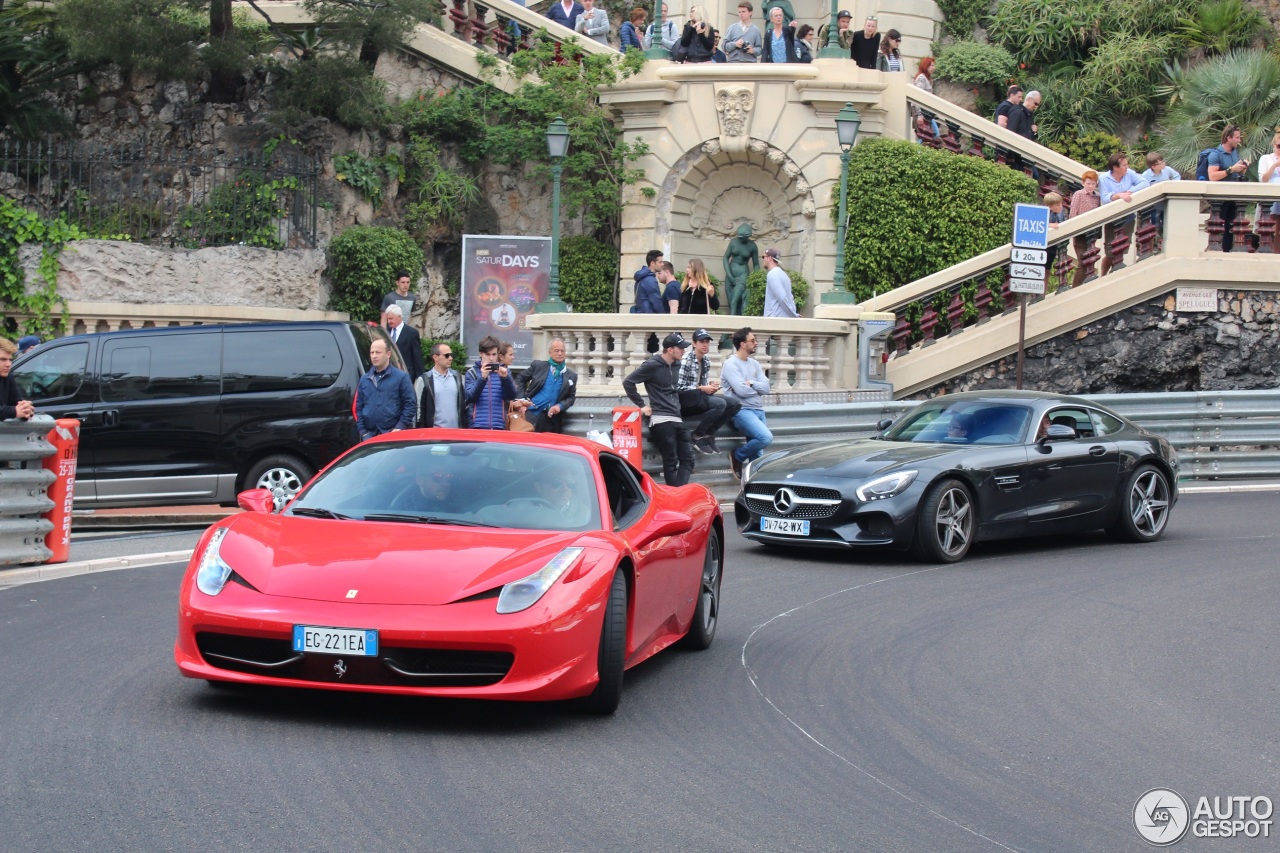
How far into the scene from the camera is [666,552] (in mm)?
8312

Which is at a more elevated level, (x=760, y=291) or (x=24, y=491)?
(x=760, y=291)

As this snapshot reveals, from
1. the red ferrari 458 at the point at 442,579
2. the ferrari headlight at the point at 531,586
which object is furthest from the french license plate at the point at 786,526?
the ferrari headlight at the point at 531,586

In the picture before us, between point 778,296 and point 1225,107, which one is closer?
point 778,296

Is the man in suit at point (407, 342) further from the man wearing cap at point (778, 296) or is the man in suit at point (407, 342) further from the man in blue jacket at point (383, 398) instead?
the man wearing cap at point (778, 296)

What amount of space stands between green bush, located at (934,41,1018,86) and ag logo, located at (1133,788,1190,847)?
27.9 meters

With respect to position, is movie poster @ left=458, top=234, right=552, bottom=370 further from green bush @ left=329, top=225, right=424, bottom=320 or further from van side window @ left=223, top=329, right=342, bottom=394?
van side window @ left=223, top=329, right=342, bottom=394

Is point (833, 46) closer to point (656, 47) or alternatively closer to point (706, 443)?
point (656, 47)

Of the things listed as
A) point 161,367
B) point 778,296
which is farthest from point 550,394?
point 778,296

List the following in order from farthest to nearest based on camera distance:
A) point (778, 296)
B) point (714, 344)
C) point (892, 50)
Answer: point (892, 50) < point (778, 296) < point (714, 344)

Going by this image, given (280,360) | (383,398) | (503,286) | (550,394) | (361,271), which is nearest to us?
(383,398)

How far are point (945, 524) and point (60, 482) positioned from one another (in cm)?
693

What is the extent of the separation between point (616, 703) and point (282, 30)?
70.2ft

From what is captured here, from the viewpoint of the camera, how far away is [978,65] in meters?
32.7

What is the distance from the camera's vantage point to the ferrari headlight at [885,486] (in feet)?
42.7
